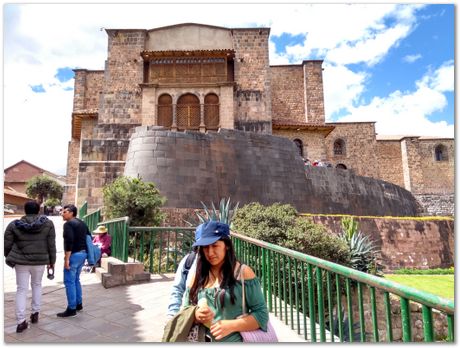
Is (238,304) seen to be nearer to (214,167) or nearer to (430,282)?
(430,282)

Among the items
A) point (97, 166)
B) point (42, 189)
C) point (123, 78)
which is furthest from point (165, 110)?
point (42, 189)

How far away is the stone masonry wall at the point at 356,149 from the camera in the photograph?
3225 cm

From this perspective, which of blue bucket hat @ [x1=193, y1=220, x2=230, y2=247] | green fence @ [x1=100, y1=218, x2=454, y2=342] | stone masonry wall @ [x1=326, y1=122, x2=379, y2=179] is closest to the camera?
green fence @ [x1=100, y1=218, x2=454, y2=342]

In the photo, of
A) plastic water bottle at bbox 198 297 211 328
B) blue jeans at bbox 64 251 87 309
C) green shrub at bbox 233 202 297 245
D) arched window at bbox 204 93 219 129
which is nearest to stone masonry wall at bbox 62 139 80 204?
arched window at bbox 204 93 219 129

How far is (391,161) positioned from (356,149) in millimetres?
6474

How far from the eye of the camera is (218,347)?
2.16 meters

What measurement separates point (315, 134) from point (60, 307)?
24697mm

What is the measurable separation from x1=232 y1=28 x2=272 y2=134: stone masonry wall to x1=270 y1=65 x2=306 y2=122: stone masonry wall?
15.8ft

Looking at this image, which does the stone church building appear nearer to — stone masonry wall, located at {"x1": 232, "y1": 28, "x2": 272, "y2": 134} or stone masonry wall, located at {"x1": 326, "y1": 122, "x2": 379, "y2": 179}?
stone masonry wall, located at {"x1": 232, "y1": 28, "x2": 272, "y2": 134}

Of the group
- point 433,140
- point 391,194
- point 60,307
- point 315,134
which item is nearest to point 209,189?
point 60,307

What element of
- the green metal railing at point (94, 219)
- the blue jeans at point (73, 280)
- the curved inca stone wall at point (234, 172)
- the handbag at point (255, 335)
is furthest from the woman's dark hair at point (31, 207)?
the curved inca stone wall at point (234, 172)

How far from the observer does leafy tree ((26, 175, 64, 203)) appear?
131 ft

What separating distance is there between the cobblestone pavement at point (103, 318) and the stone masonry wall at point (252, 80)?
1880cm

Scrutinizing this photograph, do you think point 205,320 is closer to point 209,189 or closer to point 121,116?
point 209,189
